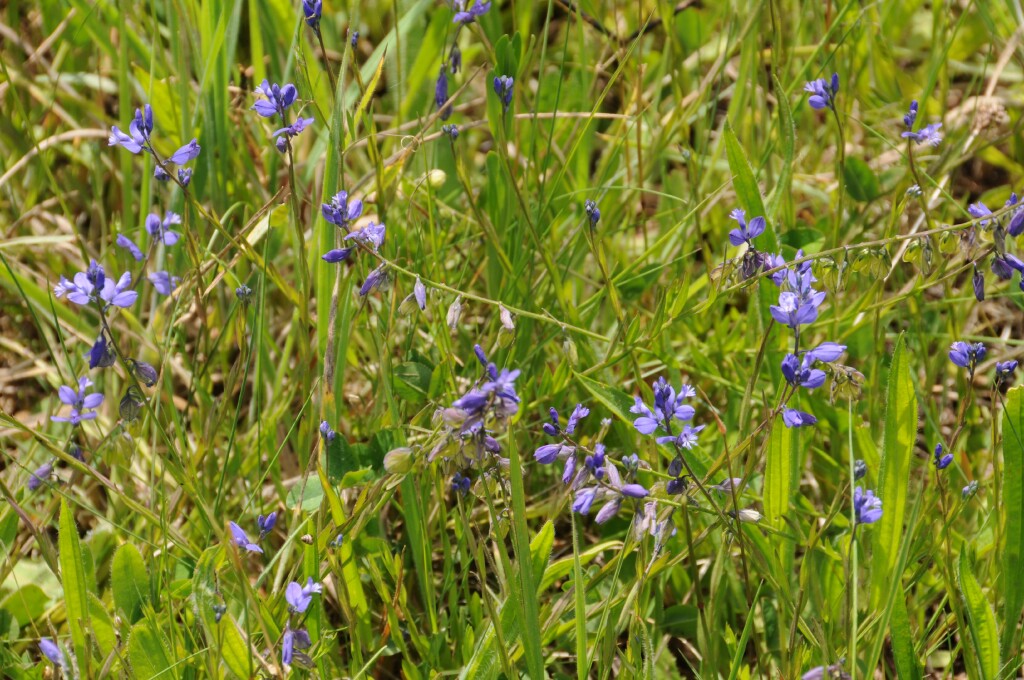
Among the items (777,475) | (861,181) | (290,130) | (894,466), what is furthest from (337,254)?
(861,181)

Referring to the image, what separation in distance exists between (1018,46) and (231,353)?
2.17m

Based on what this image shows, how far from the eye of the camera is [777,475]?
1477 millimetres

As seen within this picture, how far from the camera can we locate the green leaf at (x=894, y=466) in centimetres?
144

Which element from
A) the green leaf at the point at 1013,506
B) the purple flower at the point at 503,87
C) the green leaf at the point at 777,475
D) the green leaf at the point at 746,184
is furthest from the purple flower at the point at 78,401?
the green leaf at the point at 1013,506

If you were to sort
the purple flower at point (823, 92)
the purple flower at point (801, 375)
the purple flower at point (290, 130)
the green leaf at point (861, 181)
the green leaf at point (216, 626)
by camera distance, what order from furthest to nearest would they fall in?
the green leaf at point (861, 181) < the purple flower at point (823, 92) < the purple flower at point (290, 130) < the green leaf at point (216, 626) < the purple flower at point (801, 375)

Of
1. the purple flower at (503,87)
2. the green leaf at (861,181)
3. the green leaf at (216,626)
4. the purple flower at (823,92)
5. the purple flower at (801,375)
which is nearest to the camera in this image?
the purple flower at (801,375)

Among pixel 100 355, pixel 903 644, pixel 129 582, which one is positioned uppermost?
pixel 100 355

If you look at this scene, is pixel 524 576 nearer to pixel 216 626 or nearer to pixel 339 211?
pixel 216 626

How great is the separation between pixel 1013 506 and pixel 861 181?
1.01 meters

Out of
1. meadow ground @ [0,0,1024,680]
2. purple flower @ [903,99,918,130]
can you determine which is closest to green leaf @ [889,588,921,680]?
meadow ground @ [0,0,1024,680]

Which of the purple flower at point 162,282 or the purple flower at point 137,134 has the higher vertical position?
the purple flower at point 137,134

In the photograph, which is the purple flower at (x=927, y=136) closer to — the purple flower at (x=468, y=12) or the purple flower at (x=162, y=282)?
the purple flower at (x=468, y=12)

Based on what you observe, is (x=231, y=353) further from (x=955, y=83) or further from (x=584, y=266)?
(x=955, y=83)

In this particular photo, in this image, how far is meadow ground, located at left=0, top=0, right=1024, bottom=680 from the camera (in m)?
1.37
